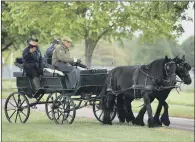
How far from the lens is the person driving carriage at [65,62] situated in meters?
14.6

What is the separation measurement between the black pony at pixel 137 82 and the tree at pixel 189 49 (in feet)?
208

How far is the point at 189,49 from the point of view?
264 feet

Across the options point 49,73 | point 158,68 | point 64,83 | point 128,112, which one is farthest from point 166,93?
point 49,73

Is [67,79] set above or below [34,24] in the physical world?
below

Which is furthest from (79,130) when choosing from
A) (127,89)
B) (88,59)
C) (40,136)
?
(88,59)

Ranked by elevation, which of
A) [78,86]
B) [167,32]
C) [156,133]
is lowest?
[156,133]

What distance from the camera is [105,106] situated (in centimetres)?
1541

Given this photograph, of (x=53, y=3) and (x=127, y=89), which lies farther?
(x=53, y=3)

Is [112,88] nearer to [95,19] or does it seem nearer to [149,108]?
[149,108]

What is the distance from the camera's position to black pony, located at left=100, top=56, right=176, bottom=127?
14.4m

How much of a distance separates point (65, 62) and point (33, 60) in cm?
94

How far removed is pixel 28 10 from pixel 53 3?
56.2 inches

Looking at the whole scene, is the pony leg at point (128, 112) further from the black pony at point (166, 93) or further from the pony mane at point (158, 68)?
the pony mane at point (158, 68)

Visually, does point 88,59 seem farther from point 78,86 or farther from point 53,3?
point 78,86
